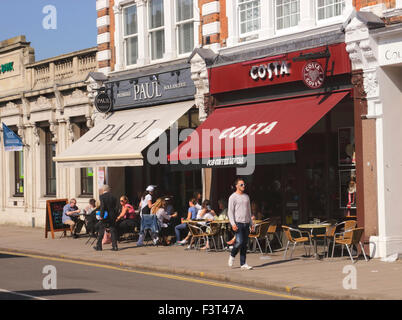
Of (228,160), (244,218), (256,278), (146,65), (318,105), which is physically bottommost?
(256,278)

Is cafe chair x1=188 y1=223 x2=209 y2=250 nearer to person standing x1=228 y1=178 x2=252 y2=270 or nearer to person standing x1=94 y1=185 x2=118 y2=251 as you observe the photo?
person standing x1=94 y1=185 x2=118 y2=251

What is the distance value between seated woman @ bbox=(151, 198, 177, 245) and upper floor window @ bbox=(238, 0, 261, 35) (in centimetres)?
517

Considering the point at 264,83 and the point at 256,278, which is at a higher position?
the point at 264,83

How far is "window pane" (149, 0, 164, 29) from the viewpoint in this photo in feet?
77.3

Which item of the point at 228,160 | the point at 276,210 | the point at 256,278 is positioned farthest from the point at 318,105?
the point at 256,278

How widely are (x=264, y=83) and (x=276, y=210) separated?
3.53 metres

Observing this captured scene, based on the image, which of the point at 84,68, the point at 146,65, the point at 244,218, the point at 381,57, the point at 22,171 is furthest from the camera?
the point at 22,171

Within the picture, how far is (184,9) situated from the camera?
22.7 metres

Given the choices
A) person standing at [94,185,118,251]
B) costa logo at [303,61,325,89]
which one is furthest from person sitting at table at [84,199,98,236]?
costa logo at [303,61,325,89]

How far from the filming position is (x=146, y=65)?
2386 centimetres

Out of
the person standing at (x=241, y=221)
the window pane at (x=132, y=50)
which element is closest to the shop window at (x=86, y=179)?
the window pane at (x=132, y=50)

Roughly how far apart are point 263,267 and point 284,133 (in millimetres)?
3483

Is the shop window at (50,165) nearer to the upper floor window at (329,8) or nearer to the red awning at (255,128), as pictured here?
the red awning at (255,128)
